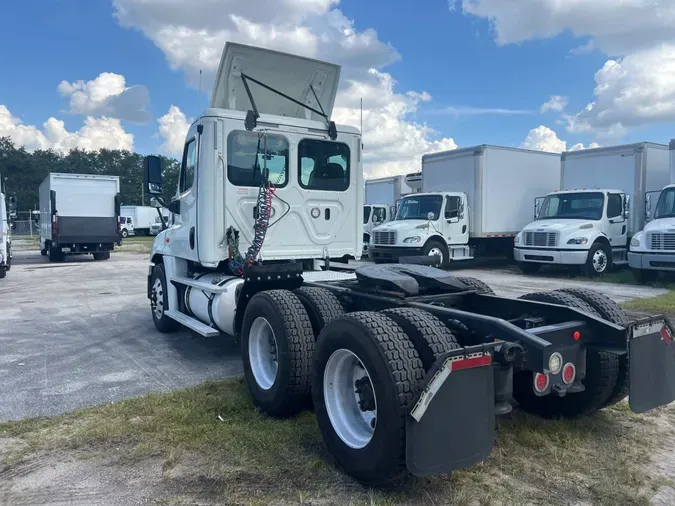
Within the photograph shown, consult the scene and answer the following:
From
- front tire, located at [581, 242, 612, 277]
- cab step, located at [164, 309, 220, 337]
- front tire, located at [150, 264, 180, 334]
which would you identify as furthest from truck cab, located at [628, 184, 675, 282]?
cab step, located at [164, 309, 220, 337]

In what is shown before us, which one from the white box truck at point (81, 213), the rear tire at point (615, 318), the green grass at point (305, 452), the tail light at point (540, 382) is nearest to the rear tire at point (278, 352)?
the green grass at point (305, 452)

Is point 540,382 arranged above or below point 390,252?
below

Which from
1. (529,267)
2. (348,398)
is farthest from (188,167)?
(529,267)

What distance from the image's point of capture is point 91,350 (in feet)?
23.3

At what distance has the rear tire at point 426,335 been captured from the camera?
10.5 feet

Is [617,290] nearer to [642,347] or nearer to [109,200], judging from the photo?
[642,347]

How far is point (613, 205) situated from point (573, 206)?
1.03 metres

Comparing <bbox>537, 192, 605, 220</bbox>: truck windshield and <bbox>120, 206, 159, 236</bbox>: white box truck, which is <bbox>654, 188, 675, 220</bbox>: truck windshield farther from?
<bbox>120, 206, 159, 236</bbox>: white box truck

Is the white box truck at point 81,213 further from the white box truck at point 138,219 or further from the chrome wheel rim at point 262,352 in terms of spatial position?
the white box truck at point 138,219

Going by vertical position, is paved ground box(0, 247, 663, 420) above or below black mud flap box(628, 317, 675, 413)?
below

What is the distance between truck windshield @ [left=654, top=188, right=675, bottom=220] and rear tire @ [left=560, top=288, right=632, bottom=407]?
1056 centimetres

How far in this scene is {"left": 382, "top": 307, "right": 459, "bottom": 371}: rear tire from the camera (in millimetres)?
3211

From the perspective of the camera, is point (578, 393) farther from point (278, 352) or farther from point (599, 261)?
point (599, 261)

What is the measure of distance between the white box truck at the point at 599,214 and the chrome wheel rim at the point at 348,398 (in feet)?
41.4
